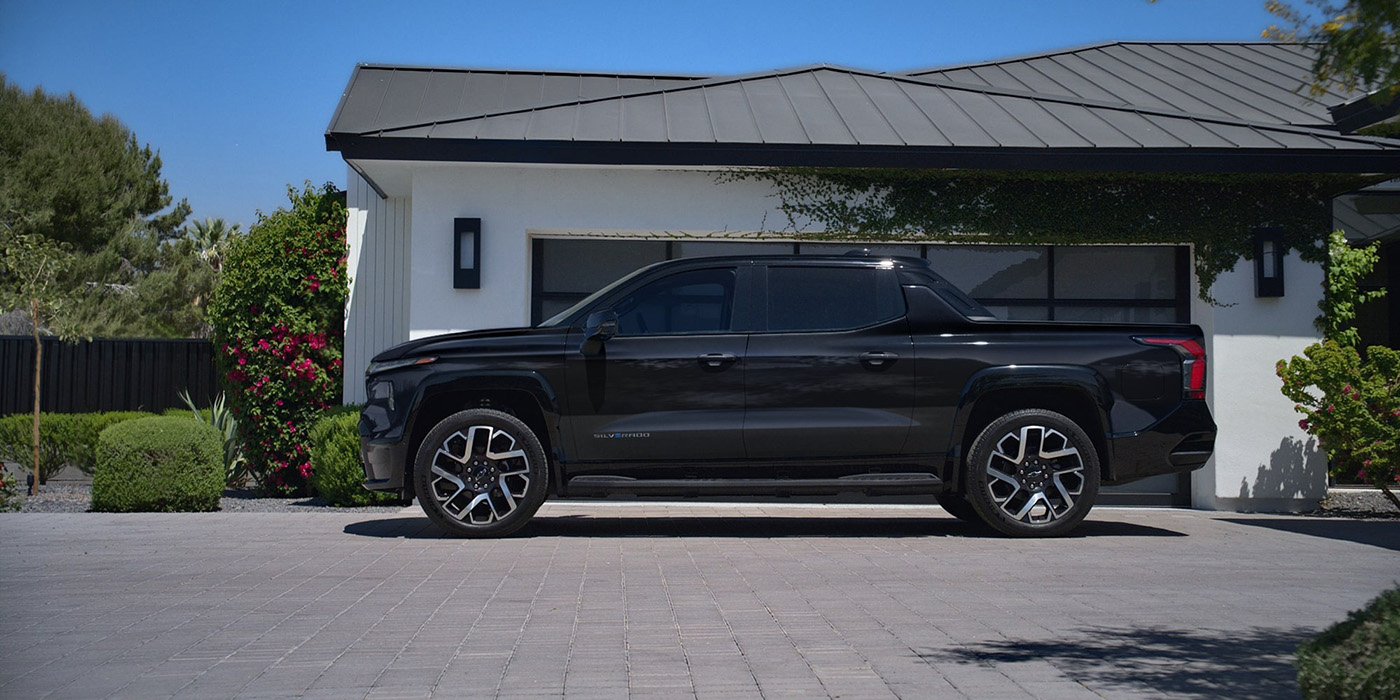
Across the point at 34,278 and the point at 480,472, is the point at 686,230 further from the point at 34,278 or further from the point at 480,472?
the point at 34,278

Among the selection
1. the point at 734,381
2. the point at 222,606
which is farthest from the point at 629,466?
the point at 222,606

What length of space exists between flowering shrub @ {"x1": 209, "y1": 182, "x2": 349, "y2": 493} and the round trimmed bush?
4.27 feet

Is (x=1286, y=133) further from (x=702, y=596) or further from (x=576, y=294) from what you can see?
(x=702, y=596)

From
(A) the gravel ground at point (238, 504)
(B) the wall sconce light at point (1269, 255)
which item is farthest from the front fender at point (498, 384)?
(B) the wall sconce light at point (1269, 255)

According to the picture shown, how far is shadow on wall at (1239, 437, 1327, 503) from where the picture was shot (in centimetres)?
1160

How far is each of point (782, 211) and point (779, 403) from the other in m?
3.90

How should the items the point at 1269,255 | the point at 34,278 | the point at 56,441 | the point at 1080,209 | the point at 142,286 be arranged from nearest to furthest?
the point at 1269,255, the point at 1080,209, the point at 34,278, the point at 56,441, the point at 142,286

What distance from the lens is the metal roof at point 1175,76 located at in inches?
551

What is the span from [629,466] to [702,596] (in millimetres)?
2260

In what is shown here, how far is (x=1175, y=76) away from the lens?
15.8 m

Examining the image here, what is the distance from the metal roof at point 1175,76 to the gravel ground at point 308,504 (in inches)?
159

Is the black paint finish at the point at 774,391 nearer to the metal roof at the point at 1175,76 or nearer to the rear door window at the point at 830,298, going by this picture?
the rear door window at the point at 830,298

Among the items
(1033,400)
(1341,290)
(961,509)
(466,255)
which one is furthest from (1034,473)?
(466,255)

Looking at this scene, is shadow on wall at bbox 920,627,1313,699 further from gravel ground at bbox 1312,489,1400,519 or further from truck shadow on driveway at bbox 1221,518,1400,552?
gravel ground at bbox 1312,489,1400,519
